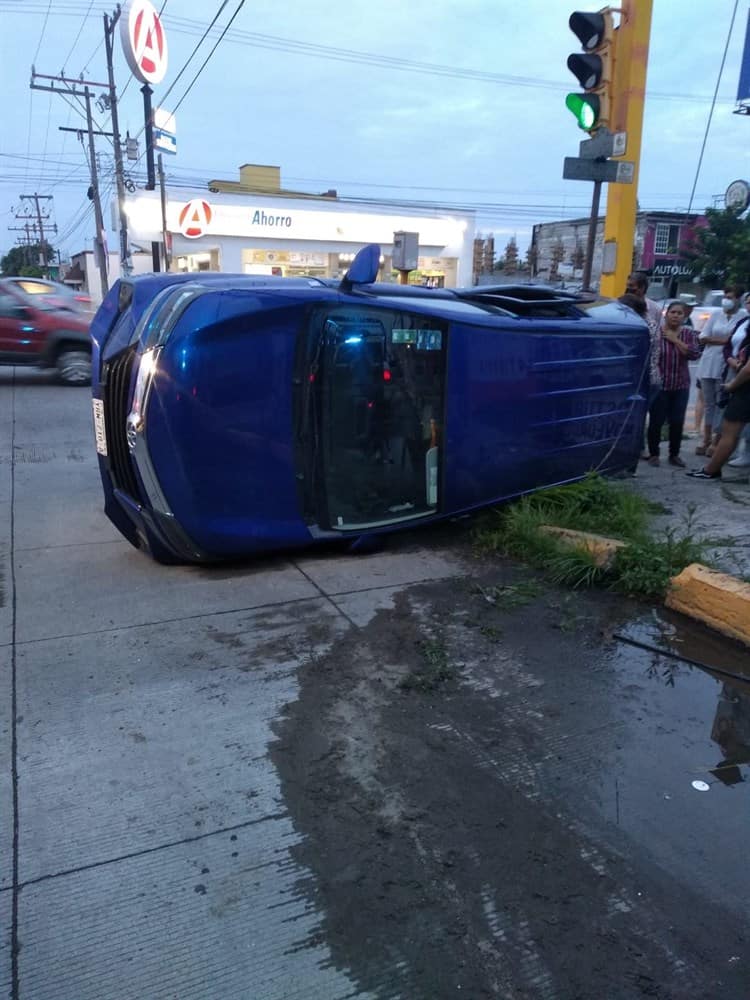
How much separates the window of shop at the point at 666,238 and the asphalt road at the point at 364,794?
47.5 meters

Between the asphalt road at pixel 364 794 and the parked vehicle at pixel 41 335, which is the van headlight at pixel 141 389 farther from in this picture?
the parked vehicle at pixel 41 335

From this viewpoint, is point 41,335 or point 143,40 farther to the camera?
point 143,40

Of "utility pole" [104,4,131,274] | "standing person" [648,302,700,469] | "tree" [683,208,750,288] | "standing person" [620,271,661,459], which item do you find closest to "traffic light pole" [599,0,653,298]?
"standing person" [620,271,661,459]

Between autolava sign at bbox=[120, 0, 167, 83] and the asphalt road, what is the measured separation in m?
18.2

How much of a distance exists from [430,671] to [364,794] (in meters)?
0.93

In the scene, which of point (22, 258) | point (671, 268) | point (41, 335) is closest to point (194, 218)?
point (41, 335)

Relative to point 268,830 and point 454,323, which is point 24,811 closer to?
point 268,830

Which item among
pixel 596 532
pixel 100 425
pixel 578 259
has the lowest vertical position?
pixel 596 532

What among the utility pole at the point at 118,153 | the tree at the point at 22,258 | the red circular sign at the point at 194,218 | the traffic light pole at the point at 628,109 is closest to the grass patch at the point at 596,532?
the traffic light pole at the point at 628,109

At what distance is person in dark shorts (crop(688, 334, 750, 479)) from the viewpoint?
21.2 ft

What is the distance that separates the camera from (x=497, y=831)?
99.9 inches

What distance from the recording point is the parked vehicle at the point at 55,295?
40.9 ft

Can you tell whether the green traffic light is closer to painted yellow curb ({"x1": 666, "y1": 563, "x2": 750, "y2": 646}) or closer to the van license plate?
painted yellow curb ({"x1": 666, "y1": 563, "x2": 750, "y2": 646})

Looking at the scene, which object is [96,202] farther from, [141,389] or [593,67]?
[141,389]
